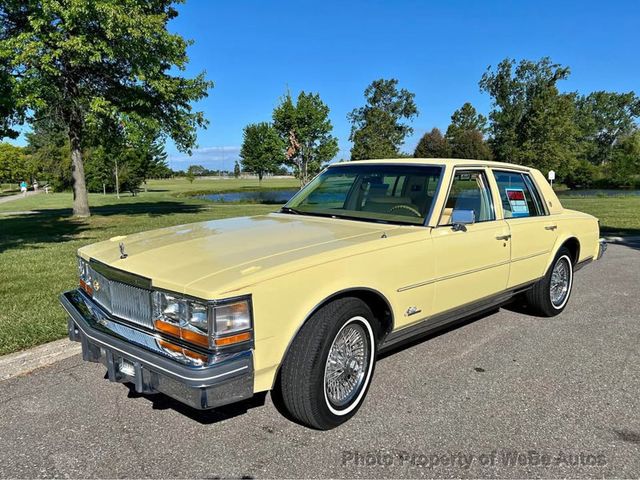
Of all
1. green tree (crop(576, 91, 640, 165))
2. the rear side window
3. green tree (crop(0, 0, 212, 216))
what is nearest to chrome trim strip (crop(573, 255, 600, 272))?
the rear side window

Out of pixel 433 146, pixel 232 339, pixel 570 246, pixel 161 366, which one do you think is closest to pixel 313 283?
pixel 232 339

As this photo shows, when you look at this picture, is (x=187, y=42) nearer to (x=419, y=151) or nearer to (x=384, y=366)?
(x=384, y=366)

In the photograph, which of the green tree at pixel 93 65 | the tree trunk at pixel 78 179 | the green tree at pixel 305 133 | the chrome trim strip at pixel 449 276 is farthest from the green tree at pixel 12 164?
the chrome trim strip at pixel 449 276

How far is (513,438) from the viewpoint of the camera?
2828 mm

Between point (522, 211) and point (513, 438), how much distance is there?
8.45ft

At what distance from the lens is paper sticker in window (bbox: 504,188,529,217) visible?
4633 millimetres

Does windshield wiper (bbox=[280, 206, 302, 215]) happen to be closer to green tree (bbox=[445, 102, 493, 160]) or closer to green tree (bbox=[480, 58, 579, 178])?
green tree (bbox=[480, 58, 579, 178])

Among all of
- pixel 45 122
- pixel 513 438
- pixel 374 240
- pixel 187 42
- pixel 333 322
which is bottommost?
pixel 513 438

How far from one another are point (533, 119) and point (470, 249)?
2199 inches

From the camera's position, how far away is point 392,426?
2.96 m

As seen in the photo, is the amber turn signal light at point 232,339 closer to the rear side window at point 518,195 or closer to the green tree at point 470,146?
the rear side window at point 518,195

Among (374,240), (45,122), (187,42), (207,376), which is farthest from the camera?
(45,122)

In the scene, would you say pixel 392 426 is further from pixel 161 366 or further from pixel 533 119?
pixel 533 119

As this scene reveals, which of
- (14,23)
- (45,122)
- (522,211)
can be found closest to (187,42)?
(14,23)
